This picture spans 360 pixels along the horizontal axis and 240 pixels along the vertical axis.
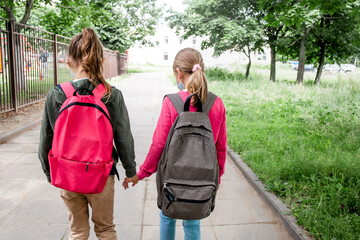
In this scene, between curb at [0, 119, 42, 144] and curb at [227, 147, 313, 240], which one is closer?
curb at [227, 147, 313, 240]

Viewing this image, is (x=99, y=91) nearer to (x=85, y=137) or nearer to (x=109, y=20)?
(x=85, y=137)

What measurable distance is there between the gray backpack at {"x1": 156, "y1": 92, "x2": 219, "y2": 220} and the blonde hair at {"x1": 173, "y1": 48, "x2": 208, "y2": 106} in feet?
0.53

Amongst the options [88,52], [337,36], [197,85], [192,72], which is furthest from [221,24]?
[88,52]

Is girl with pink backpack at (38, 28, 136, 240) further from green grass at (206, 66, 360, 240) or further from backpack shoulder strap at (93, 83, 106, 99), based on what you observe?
green grass at (206, 66, 360, 240)

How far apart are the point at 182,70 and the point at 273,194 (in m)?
2.38

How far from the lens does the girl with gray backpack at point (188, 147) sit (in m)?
1.88

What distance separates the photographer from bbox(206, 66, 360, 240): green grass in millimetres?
3209

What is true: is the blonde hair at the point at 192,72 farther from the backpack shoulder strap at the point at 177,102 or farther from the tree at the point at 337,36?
the tree at the point at 337,36

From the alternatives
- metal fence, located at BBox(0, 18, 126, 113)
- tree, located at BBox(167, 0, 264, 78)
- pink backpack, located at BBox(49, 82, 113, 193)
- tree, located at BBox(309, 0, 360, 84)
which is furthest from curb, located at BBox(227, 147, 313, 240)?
tree, located at BBox(167, 0, 264, 78)

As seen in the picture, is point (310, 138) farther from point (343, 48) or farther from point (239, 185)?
point (343, 48)

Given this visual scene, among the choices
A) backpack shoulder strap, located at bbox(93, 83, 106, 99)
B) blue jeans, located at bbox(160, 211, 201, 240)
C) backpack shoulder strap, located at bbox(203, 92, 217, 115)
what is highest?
backpack shoulder strap, located at bbox(93, 83, 106, 99)

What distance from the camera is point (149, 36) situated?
1441 inches

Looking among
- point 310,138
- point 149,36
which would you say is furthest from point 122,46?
point 310,138

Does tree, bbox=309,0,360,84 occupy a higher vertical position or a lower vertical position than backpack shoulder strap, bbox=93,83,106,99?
higher
